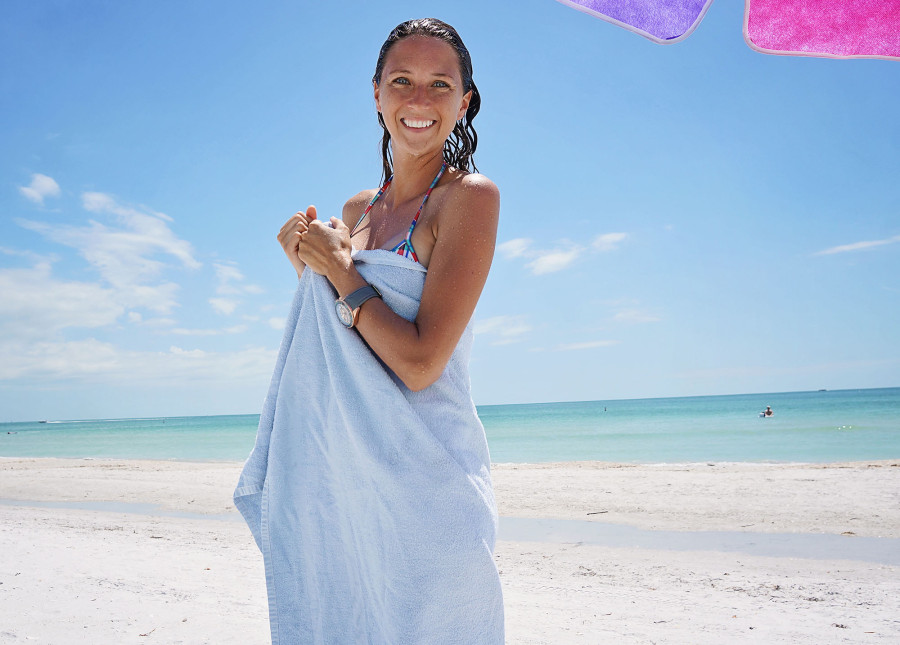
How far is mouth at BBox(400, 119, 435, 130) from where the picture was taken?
1.39 metres

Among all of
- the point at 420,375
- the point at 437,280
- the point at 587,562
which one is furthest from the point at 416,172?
the point at 587,562

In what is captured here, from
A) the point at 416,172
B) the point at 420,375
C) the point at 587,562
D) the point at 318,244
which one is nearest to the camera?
the point at 420,375

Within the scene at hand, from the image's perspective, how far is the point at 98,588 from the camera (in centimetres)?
419

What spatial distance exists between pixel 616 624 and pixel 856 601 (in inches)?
72.2

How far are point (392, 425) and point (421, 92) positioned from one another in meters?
0.69

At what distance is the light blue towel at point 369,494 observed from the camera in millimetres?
1185

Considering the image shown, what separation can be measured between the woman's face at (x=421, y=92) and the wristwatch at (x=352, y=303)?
368 mm

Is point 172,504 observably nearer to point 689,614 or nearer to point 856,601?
point 689,614

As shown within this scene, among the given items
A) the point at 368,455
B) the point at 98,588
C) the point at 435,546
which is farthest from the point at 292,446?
the point at 98,588

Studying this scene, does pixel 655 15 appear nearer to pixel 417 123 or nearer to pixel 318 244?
pixel 417 123

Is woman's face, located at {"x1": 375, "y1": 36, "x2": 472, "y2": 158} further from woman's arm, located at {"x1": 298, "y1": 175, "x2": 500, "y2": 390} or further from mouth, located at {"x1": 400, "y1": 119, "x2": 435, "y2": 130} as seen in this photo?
woman's arm, located at {"x1": 298, "y1": 175, "x2": 500, "y2": 390}

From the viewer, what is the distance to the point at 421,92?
1371 millimetres

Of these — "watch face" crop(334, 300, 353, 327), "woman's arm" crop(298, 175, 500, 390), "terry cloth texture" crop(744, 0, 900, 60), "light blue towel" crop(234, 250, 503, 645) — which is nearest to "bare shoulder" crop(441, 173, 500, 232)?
"woman's arm" crop(298, 175, 500, 390)

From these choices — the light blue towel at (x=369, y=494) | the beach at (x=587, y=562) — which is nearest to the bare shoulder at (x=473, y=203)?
the light blue towel at (x=369, y=494)
